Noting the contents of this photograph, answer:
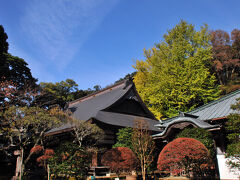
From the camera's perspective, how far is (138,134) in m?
11.0

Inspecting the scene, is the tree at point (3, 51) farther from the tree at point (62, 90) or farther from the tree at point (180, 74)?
the tree at point (180, 74)

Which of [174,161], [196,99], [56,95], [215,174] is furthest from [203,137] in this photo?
[56,95]

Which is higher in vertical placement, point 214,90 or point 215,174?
point 214,90

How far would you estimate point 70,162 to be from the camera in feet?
30.6

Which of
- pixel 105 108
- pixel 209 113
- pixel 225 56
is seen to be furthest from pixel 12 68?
pixel 225 56

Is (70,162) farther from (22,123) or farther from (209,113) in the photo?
(209,113)

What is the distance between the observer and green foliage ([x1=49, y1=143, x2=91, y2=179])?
365 inches

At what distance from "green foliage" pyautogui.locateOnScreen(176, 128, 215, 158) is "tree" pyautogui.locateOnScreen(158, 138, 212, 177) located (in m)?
1.34

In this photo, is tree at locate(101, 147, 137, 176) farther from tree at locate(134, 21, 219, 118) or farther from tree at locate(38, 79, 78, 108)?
tree at locate(38, 79, 78, 108)

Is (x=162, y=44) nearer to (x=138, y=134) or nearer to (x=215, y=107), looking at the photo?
(x=215, y=107)

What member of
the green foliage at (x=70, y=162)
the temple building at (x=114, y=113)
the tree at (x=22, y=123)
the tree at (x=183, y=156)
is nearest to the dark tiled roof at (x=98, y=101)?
the temple building at (x=114, y=113)

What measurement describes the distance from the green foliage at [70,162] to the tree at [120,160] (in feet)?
3.87

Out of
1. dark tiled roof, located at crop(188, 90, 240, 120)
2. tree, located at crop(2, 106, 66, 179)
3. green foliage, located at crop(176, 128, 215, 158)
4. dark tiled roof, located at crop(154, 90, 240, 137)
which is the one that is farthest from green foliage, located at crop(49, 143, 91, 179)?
dark tiled roof, located at crop(188, 90, 240, 120)

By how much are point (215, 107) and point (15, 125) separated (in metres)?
13.1
